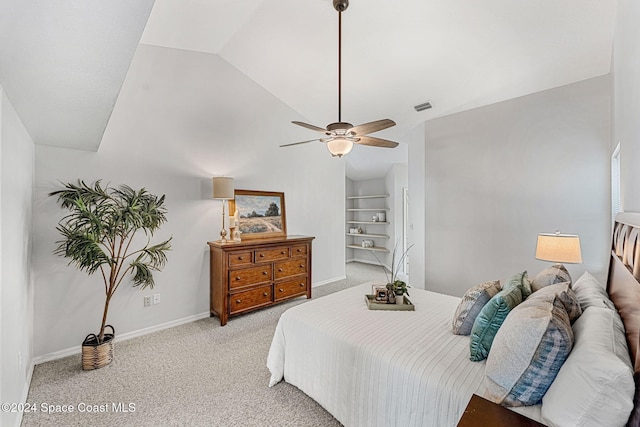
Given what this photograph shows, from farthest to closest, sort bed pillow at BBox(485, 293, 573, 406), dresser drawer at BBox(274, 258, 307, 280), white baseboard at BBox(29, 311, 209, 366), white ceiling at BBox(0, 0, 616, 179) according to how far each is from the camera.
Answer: dresser drawer at BBox(274, 258, 307, 280)
white baseboard at BBox(29, 311, 209, 366)
white ceiling at BBox(0, 0, 616, 179)
bed pillow at BBox(485, 293, 573, 406)

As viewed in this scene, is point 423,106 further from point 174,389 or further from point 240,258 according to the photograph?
point 174,389

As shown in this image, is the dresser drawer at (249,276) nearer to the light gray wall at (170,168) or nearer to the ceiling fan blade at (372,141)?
the light gray wall at (170,168)

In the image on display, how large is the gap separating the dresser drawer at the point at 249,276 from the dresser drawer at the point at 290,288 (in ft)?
0.75

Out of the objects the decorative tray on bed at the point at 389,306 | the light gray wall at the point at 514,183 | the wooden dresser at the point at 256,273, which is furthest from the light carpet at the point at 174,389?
the light gray wall at the point at 514,183

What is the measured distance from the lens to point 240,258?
11.5 feet

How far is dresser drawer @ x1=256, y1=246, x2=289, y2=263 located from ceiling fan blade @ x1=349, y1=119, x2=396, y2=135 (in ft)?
6.85

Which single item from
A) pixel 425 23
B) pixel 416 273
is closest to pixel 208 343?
pixel 416 273

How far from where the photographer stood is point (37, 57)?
4.28ft

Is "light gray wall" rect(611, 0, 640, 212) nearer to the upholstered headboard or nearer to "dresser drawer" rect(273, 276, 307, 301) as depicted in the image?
the upholstered headboard

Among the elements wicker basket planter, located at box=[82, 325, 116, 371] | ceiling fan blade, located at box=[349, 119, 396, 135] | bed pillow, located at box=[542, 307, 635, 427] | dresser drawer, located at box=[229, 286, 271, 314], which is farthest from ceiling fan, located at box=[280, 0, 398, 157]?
wicker basket planter, located at box=[82, 325, 116, 371]

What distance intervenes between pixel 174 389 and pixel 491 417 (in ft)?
7.17

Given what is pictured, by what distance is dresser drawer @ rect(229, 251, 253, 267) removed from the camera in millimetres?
3420

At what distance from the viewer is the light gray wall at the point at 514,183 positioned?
2910 mm

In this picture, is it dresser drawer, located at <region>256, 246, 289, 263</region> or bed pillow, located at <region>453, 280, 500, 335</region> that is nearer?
bed pillow, located at <region>453, 280, 500, 335</region>
